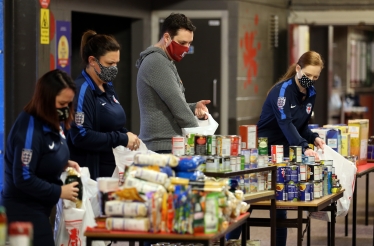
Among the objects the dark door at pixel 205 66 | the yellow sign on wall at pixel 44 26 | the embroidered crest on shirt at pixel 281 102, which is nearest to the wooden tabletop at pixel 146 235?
the embroidered crest on shirt at pixel 281 102

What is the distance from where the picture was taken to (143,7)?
10898 mm

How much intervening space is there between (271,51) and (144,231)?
8.98 m

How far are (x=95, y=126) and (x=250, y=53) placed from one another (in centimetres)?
689

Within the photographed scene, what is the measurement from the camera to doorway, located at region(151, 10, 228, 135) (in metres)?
11.0

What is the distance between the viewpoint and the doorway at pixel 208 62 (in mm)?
11031

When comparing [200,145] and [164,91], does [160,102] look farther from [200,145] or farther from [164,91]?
[200,145]

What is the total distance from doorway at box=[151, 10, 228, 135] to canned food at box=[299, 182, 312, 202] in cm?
596

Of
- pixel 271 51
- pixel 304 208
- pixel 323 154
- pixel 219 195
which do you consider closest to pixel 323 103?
pixel 271 51

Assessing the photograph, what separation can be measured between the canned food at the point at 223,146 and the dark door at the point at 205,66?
6.45 m

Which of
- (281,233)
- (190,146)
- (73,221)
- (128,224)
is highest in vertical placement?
(190,146)

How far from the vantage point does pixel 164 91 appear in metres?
5.07

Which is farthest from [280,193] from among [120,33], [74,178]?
[120,33]

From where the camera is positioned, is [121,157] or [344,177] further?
[344,177]

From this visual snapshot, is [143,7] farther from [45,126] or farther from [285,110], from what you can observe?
[45,126]
